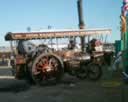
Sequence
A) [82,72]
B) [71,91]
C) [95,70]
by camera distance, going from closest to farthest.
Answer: [71,91] → [95,70] → [82,72]

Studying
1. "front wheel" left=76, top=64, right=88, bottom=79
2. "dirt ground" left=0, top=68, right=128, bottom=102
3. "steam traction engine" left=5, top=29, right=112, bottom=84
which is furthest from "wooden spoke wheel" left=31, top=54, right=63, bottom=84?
"front wheel" left=76, top=64, right=88, bottom=79

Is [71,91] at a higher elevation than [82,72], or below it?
below

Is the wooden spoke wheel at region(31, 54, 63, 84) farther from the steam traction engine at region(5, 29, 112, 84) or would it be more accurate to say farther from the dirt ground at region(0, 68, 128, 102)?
the dirt ground at region(0, 68, 128, 102)

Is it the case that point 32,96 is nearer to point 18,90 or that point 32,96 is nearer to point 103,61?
point 18,90

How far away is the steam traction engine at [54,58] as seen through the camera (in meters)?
16.9

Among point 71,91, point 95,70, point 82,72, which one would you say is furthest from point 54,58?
point 71,91

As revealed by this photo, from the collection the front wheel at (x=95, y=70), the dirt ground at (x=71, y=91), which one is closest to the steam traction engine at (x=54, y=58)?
the front wheel at (x=95, y=70)

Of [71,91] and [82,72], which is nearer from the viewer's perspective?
[71,91]

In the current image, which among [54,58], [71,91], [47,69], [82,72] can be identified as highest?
[54,58]

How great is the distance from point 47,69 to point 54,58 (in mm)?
523

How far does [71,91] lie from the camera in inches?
577

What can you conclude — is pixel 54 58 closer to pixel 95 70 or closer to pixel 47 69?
pixel 47 69

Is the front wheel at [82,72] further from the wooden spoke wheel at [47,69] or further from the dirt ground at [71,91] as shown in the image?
the wooden spoke wheel at [47,69]

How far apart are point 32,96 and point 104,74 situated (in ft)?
20.7
